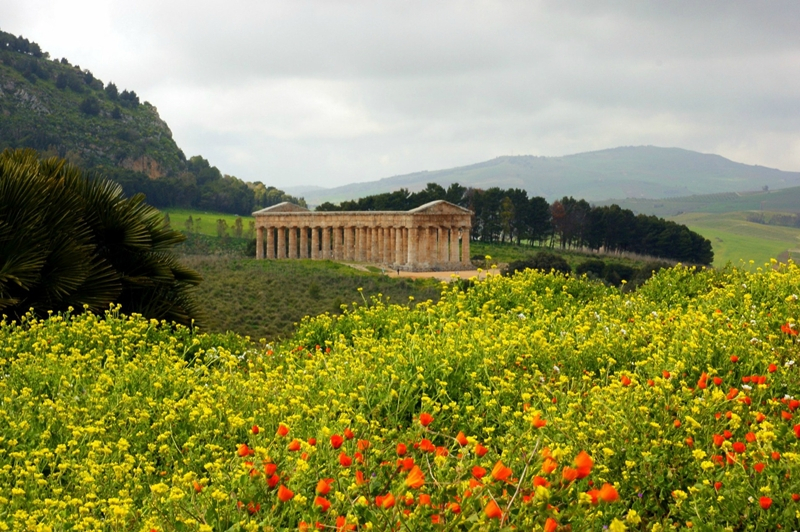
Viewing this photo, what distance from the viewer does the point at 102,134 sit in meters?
138

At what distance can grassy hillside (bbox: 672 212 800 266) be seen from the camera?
131375mm

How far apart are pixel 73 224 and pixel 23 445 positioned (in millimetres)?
8339

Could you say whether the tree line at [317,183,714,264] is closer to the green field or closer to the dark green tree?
the green field

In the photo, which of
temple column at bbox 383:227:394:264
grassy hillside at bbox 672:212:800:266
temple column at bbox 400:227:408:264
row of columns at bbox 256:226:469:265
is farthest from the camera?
grassy hillside at bbox 672:212:800:266

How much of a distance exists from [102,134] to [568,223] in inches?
3351

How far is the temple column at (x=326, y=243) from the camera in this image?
274ft

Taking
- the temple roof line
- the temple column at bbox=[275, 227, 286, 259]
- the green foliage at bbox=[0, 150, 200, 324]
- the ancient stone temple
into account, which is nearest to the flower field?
the green foliage at bbox=[0, 150, 200, 324]

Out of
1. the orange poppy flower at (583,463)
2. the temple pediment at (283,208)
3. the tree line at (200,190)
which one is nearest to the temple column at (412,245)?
the temple pediment at (283,208)

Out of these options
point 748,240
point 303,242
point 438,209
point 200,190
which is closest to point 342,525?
point 438,209

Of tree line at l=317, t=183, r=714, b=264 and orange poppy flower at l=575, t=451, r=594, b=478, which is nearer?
orange poppy flower at l=575, t=451, r=594, b=478

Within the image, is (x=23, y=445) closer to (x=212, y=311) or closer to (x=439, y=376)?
(x=439, y=376)

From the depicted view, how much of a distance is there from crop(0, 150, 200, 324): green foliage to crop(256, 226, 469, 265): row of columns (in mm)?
58642

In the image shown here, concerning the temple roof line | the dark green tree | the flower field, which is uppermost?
the dark green tree

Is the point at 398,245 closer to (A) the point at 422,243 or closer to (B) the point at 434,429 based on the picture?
(A) the point at 422,243
